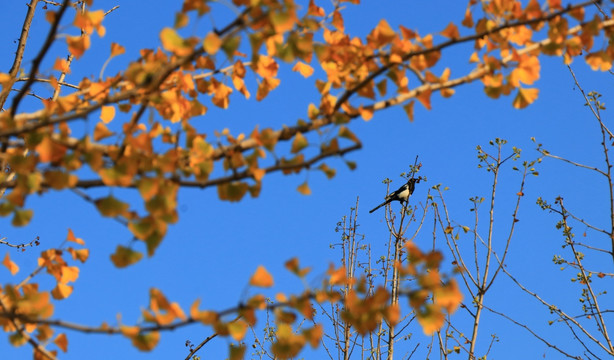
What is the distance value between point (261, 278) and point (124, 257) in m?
0.43

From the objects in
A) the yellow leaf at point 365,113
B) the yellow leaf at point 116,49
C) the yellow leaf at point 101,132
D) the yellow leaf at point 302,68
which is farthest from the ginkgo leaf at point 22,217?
the yellow leaf at point 302,68

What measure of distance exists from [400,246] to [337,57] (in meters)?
2.94

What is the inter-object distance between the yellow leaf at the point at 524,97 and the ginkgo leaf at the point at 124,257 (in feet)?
4.60

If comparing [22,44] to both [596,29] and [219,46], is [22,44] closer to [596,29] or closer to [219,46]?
[219,46]

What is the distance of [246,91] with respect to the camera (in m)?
2.58

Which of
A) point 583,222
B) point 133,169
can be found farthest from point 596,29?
point 583,222

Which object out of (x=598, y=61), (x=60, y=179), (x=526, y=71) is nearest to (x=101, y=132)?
(x=60, y=179)

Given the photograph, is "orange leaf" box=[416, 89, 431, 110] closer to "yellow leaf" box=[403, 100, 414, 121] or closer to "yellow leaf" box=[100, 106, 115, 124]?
"yellow leaf" box=[403, 100, 414, 121]

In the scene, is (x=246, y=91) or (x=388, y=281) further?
(x=388, y=281)

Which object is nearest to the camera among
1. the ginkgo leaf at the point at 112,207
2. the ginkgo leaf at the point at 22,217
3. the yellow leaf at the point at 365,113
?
the ginkgo leaf at the point at 112,207

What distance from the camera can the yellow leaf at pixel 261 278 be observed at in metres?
1.65

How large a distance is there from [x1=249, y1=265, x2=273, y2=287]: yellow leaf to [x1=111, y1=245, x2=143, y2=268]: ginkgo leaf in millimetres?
362

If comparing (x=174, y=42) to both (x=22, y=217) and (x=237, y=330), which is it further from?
(x=237, y=330)

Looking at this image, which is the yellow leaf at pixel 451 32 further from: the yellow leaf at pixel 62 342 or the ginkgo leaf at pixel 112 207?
the yellow leaf at pixel 62 342
